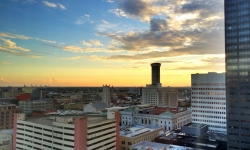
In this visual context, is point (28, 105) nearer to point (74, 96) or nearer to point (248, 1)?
point (74, 96)

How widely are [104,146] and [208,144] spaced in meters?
3.37

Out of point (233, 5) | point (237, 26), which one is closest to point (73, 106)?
point (237, 26)

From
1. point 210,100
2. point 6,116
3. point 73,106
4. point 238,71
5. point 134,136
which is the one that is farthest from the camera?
point 73,106

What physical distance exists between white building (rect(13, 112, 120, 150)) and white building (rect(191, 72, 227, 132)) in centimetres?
644

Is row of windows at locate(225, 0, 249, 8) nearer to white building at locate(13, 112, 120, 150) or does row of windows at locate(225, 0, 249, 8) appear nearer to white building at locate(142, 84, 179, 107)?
white building at locate(13, 112, 120, 150)

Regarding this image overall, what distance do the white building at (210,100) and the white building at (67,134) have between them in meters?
6.44

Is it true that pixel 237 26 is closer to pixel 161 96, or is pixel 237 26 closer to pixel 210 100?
pixel 210 100

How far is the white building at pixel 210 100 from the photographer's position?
10227mm

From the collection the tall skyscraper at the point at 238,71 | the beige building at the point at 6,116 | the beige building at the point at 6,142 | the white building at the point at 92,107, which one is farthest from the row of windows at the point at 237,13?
the beige building at the point at 6,116

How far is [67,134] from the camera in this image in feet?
15.0

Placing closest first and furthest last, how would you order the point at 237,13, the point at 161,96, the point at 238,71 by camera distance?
the point at 238,71, the point at 237,13, the point at 161,96

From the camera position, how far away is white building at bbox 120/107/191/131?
1087 centimetres

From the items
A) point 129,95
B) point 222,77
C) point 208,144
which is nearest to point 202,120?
point 222,77

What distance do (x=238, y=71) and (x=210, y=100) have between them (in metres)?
4.57
